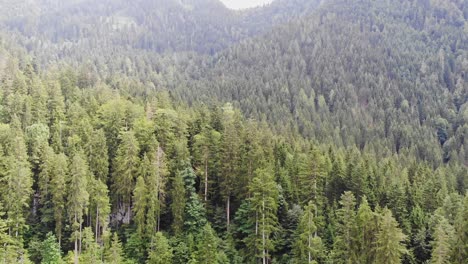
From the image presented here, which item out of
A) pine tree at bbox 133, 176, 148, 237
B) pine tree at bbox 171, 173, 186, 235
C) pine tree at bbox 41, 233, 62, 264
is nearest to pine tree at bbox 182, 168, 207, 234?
pine tree at bbox 171, 173, 186, 235

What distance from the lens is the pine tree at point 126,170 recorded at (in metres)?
71.3

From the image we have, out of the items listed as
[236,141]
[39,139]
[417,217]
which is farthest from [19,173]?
[417,217]

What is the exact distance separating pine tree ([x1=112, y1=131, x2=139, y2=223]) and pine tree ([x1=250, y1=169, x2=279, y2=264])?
19.9 metres

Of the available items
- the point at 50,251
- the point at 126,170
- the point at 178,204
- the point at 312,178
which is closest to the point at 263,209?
the point at 312,178

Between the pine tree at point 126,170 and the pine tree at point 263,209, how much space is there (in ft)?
65.3

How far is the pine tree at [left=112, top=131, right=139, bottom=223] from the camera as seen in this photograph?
234ft

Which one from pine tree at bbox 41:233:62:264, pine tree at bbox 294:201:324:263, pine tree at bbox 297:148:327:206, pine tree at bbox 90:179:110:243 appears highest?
pine tree at bbox 297:148:327:206

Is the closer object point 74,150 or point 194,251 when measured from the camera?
point 194,251

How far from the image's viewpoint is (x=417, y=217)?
67.2 m

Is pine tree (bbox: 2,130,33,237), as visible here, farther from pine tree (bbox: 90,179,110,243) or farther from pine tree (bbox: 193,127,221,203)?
pine tree (bbox: 193,127,221,203)

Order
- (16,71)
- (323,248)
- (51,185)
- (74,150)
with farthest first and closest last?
(16,71) → (74,150) → (51,185) → (323,248)

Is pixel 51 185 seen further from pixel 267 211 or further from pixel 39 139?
pixel 267 211

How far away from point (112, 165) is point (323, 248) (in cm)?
3552

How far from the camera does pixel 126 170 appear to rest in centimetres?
7200
